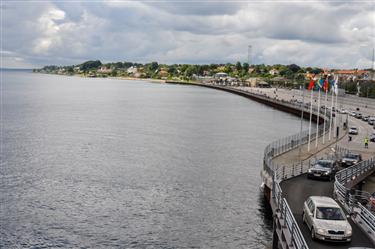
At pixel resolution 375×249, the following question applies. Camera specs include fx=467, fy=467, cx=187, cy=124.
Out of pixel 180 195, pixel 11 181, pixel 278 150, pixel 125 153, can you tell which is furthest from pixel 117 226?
pixel 125 153

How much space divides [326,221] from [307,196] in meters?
9.44

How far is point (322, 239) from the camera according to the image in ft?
73.7

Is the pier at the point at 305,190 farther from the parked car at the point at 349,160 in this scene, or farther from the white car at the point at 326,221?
the parked car at the point at 349,160

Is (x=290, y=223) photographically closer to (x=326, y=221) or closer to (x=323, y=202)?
(x=326, y=221)

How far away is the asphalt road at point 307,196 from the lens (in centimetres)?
2242

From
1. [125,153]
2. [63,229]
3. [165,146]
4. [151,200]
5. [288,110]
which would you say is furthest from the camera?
[288,110]

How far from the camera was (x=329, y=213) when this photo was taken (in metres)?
23.5

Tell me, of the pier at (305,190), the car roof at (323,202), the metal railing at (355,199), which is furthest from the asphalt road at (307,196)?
the car roof at (323,202)

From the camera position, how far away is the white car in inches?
876

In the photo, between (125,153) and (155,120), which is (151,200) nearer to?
(125,153)

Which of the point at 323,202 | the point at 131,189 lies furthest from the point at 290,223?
the point at 131,189

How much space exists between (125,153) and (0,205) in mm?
28288

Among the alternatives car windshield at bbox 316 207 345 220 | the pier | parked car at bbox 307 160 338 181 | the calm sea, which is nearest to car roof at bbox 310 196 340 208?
car windshield at bbox 316 207 345 220

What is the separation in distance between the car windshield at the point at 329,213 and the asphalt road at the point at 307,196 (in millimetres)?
1205
